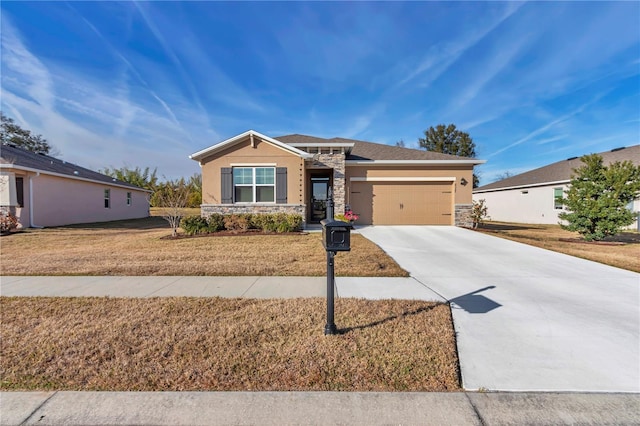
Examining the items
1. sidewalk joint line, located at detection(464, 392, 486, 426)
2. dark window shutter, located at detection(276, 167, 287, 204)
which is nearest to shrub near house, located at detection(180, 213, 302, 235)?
dark window shutter, located at detection(276, 167, 287, 204)

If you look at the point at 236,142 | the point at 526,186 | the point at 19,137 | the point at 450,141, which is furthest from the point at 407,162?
the point at 19,137

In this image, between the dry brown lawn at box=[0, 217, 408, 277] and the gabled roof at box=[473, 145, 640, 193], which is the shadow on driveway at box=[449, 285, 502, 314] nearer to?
the dry brown lawn at box=[0, 217, 408, 277]

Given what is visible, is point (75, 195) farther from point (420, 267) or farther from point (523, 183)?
point (523, 183)

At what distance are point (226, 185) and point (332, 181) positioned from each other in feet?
16.2

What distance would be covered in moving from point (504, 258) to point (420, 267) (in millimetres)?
2552

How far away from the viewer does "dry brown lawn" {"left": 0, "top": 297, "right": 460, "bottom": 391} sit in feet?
7.56

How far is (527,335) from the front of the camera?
3121 mm

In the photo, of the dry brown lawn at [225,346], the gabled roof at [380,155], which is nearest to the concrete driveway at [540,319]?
the dry brown lawn at [225,346]

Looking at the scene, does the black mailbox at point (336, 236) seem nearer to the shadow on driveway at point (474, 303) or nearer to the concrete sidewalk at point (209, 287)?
the concrete sidewalk at point (209, 287)

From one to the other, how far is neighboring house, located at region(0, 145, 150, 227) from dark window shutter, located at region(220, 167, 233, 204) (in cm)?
966

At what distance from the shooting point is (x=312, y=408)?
2.02 meters

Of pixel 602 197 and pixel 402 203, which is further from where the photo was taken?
pixel 402 203

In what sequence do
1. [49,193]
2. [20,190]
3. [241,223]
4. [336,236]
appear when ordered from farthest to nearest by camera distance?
1. [49,193]
2. [20,190]
3. [241,223]
4. [336,236]

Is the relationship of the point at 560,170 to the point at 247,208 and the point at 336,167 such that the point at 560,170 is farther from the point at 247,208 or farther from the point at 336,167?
the point at 247,208
